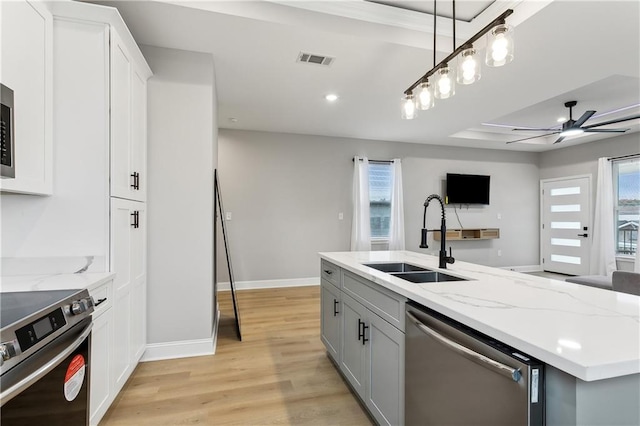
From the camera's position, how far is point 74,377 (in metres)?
1.22

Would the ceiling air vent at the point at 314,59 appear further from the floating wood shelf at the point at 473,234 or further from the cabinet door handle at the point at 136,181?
the floating wood shelf at the point at 473,234

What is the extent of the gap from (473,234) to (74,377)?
6.63 meters

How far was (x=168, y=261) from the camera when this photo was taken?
2.65 meters

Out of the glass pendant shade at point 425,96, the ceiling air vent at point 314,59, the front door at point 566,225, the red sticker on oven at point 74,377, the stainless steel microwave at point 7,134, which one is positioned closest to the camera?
the red sticker on oven at point 74,377

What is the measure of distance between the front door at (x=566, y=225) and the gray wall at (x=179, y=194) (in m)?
6.92

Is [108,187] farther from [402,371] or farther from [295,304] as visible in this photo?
[295,304]

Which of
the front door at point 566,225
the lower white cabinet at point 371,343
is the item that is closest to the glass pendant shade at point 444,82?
the lower white cabinet at point 371,343

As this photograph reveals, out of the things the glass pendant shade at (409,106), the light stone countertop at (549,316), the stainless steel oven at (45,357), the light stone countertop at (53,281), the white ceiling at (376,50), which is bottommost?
the stainless steel oven at (45,357)

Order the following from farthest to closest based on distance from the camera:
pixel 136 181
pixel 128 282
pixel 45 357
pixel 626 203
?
pixel 626 203 → pixel 136 181 → pixel 128 282 → pixel 45 357

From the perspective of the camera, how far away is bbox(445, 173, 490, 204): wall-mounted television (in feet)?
20.7

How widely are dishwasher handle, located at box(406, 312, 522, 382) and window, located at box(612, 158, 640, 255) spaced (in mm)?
6310

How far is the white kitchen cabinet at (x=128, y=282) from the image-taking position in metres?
1.92

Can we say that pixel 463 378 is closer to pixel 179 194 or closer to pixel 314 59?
pixel 179 194

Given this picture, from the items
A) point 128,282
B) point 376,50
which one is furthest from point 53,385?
Result: point 376,50
